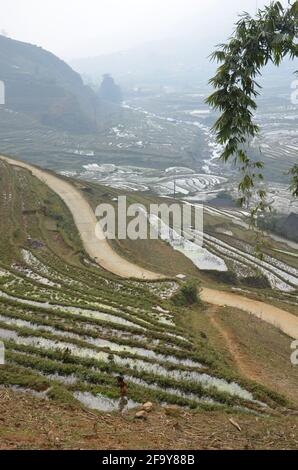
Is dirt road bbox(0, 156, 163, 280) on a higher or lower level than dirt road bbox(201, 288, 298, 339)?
higher

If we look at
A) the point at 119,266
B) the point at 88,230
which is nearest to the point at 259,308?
the point at 119,266

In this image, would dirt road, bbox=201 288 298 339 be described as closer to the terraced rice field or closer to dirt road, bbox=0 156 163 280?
the terraced rice field

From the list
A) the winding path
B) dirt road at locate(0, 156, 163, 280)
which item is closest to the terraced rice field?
dirt road at locate(0, 156, 163, 280)

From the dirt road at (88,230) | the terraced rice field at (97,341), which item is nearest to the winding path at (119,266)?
the dirt road at (88,230)

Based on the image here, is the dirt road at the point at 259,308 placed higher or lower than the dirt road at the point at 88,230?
lower

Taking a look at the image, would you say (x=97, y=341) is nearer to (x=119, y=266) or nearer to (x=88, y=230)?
(x=119, y=266)

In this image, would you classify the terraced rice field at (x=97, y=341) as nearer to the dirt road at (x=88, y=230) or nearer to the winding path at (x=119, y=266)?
the dirt road at (x=88, y=230)
